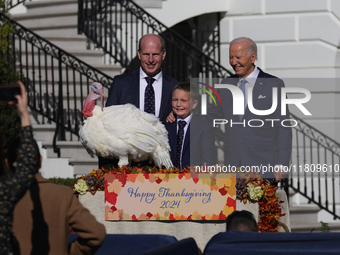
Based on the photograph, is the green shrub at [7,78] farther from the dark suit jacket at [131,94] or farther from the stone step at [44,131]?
the dark suit jacket at [131,94]

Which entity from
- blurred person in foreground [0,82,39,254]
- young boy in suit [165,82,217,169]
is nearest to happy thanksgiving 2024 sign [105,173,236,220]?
young boy in suit [165,82,217,169]

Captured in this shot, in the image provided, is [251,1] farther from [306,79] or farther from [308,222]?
[308,222]

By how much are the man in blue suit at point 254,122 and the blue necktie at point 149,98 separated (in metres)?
0.63

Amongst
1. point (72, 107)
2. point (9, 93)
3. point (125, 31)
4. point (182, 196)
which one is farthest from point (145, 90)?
point (125, 31)

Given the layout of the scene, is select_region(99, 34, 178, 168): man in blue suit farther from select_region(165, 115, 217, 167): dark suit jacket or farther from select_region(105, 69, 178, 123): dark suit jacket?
select_region(165, 115, 217, 167): dark suit jacket

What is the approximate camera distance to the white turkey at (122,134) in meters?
4.29

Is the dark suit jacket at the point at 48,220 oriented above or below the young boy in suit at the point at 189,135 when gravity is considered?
below

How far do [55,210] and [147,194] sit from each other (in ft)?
5.61

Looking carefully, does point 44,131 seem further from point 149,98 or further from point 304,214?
point 304,214

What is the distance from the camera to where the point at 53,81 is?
882 centimetres

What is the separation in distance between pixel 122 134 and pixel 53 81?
4843 millimetres

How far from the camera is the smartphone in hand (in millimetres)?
2693

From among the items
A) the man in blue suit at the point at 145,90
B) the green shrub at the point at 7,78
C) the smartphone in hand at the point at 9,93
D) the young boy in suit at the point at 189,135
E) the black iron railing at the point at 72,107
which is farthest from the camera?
the black iron railing at the point at 72,107

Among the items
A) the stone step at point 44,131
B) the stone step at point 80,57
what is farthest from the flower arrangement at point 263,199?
the stone step at point 80,57
